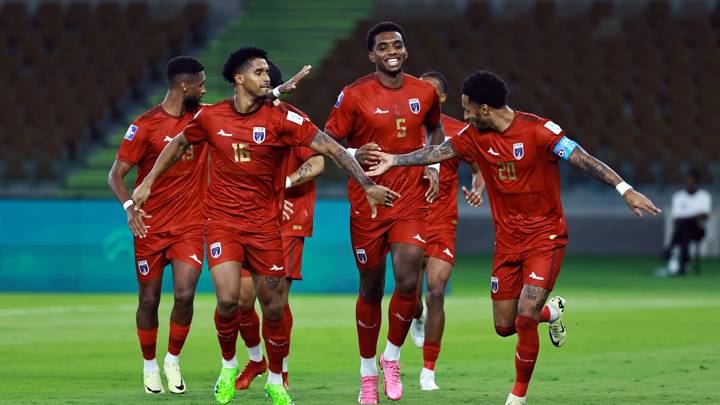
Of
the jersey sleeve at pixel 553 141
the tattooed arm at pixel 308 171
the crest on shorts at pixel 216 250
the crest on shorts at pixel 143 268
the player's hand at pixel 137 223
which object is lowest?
the crest on shorts at pixel 143 268

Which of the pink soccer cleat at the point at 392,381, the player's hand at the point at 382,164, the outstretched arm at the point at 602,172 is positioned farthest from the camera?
the pink soccer cleat at the point at 392,381

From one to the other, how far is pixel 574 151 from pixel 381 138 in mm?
1672

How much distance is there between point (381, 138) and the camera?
9.88 m

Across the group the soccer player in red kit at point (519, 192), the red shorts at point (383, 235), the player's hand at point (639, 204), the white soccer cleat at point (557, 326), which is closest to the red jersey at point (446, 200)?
the red shorts at point (383, 235)

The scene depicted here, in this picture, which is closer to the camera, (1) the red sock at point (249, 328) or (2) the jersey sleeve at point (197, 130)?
(2) the jersey sleeve at point (197, 130)

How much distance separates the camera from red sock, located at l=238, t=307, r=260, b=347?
33.6ft

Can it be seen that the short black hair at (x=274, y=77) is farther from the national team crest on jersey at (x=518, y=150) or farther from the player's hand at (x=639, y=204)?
the player's hand at (x=639, y=204)

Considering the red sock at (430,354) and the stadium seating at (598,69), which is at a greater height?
the stadium seating at (598,69)

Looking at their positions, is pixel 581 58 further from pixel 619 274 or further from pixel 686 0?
pixel 619 274

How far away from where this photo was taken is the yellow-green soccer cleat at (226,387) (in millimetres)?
9227

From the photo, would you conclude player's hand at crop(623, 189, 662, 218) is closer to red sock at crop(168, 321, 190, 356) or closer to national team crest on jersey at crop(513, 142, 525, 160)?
national team crest on jersey at crop(513, 142, 525, 160)

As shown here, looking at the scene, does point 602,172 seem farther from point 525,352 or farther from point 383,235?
point 383,235

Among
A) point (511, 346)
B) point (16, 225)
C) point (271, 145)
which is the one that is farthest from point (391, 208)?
point (16, 225)

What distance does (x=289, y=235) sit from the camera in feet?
35.8
